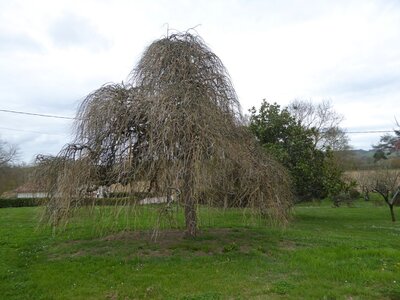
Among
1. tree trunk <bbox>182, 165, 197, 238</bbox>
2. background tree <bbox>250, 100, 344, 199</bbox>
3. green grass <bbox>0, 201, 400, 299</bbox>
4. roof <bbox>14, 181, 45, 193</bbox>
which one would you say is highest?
background tree <bbox>250, 100, 344, 199</bbox>

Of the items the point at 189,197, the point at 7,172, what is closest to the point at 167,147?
the point at 189,197

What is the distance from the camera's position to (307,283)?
6.03m

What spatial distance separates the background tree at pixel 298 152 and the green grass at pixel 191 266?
609 centimetres

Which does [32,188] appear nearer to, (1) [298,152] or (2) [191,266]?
(2) [191,266]

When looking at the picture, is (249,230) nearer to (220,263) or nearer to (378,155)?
(220,263)

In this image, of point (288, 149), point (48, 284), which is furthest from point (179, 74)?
point (288, 149)

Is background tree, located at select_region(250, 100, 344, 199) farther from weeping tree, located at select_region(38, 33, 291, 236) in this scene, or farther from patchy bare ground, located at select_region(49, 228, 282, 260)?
weeping tree, located at select_region(38, 33, 291, 236)

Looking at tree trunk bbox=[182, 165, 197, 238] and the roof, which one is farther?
the roof

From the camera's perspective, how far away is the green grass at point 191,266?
575cm

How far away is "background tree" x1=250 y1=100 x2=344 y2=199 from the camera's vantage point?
54.6 feet

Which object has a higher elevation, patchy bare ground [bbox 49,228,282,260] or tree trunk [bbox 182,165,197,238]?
tree trunk [bbox 182,165,197,238]

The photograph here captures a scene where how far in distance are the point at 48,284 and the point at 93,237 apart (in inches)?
164

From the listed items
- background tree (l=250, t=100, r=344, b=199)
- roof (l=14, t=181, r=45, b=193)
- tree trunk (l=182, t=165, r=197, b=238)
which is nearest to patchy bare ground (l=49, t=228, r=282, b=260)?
tree trunk (l=182, t=165, r=197, b=238)

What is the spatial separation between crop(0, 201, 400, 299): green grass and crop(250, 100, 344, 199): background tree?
6.09 meters
